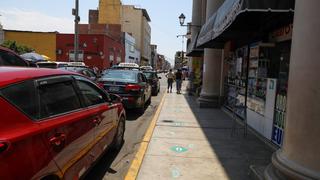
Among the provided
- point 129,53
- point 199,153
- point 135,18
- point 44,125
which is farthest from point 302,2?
point 135,18

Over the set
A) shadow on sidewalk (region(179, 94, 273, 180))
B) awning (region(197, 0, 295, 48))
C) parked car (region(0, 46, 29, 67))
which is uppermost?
awning (region(197, 0, 295, 48))

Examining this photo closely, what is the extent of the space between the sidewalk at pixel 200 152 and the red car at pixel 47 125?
1.24 m

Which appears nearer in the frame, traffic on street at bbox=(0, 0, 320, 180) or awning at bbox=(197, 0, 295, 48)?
traffic on street at bbox=(0, 0, 320, 180)

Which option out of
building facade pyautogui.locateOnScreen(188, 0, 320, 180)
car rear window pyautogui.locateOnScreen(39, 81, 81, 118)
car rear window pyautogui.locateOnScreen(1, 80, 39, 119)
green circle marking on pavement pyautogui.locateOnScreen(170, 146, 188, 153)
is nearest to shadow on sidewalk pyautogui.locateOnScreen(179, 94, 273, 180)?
building facade pyautogui.locateOnScreen(188, 0, 320, 180)

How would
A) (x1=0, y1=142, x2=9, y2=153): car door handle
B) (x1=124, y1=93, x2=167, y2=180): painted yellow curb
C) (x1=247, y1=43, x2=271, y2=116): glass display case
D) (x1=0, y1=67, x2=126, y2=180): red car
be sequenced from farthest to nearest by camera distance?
(x1=247, y1=43, x2=271, y2=116): glass display case
(x1=124, y1=93, x2=167, y2=180): painted yellow curb
(x1=0, y1=67, x2=126, y2=180): red car
(x1=0, y1=142, x2=9, y2=153): car door handle

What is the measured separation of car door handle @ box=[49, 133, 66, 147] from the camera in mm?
3823

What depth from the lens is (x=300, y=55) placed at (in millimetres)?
4441

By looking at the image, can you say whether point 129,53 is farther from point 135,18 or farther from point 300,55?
point 300,55

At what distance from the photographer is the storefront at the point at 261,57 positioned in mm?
7445

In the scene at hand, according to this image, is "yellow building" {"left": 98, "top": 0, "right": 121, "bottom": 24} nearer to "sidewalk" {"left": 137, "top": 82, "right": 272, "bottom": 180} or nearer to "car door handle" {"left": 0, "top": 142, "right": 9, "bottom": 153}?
"sidewalk" {"left": 137, "top": 82, "right": 272, "bottom": 180}

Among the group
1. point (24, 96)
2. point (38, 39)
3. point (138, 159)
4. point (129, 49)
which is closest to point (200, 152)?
point (138, 159)

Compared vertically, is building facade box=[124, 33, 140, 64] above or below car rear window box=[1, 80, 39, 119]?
above

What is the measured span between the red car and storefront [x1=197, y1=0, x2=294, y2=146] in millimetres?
3138

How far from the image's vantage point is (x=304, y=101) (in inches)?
171
